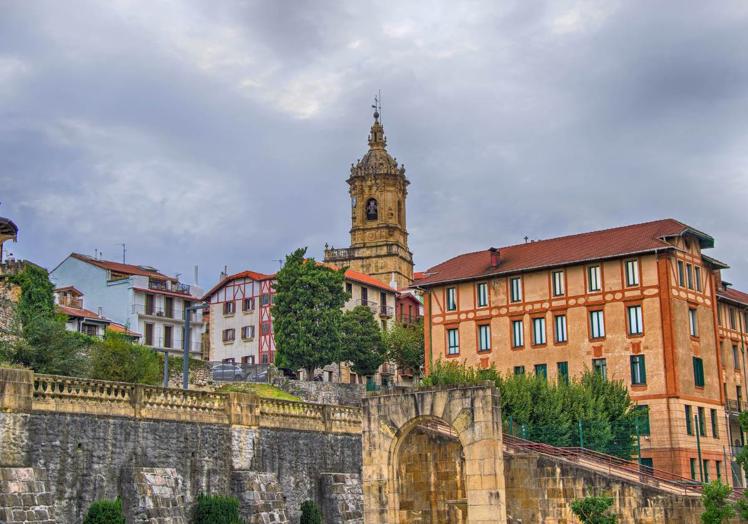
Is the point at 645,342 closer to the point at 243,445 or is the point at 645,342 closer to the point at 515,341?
the point at 515,341

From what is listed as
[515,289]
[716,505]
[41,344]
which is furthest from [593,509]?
[41,344]

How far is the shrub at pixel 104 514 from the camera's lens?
33125mm

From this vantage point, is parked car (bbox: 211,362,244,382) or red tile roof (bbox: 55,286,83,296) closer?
parked car (bbox: 211,362,244,382)

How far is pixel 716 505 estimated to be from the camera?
109 feet

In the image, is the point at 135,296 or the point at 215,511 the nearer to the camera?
the point at 215,511

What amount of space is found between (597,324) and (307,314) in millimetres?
24957

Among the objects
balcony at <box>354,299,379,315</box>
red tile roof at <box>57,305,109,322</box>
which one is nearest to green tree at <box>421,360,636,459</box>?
red tile roof at <box>57,305,109,322</box>

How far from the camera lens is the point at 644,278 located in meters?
56.4

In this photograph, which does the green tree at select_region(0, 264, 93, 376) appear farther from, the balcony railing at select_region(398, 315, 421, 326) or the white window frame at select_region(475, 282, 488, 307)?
the balcony railing at select_region(398, 315, 421, 326)

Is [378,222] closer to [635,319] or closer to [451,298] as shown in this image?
[451,298]

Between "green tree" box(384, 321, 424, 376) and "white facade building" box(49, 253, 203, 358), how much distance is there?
18785 millimetres

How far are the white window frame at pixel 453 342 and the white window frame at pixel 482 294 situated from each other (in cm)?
239

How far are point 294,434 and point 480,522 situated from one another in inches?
645

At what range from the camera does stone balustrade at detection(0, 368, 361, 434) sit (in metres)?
32.5
